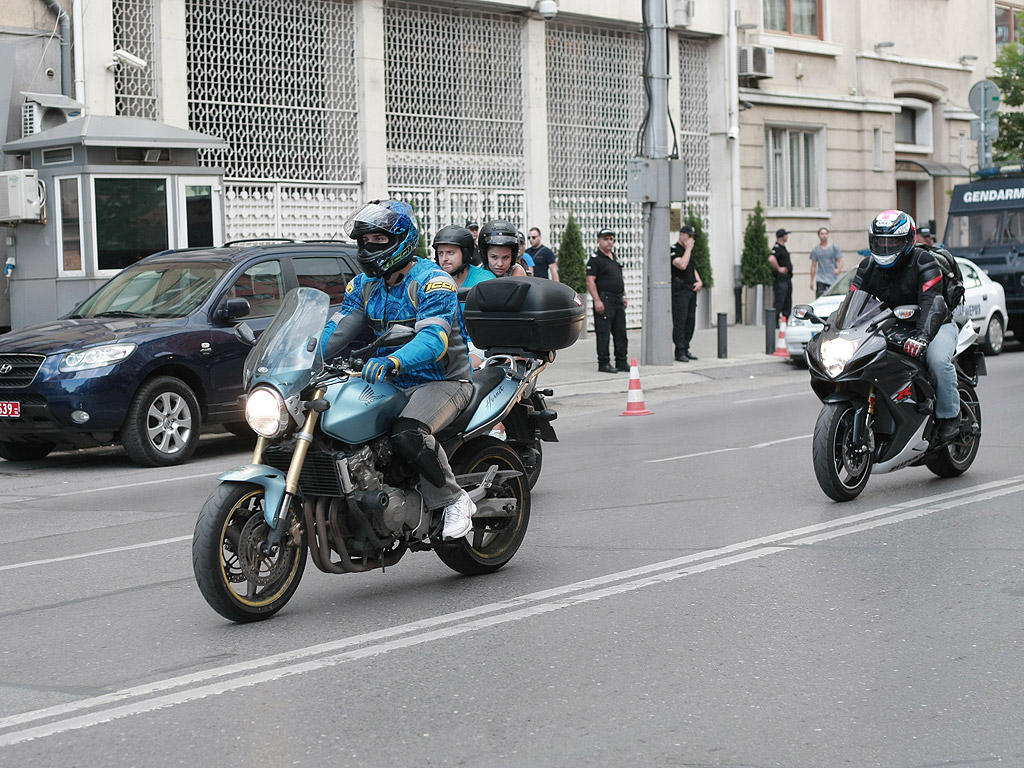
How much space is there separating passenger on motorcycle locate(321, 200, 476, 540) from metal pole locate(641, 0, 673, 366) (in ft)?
43.9

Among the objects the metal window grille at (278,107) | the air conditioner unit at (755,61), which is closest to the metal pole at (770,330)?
the metal window grille at (278,107)

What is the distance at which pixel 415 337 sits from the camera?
21.3 feet

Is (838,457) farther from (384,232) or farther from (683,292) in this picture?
(683,292)

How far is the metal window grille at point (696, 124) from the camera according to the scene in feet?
92.2

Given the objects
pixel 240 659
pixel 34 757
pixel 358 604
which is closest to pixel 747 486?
pixel 358 604

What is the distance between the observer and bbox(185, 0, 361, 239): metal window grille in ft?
65.5

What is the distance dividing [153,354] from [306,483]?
242 inches

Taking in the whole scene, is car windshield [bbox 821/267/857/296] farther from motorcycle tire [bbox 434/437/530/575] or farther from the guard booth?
motorcycle tire [bbox 434/437/530/575]

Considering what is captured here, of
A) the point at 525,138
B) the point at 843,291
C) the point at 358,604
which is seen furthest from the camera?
the point at 525,138

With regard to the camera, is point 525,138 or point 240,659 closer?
point 240,659

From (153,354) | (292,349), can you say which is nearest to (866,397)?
(292,349)

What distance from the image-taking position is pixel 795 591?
261 inches

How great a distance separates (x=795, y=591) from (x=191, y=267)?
26.1 ft

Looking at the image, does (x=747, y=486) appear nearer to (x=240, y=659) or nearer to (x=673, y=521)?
(x=673, y=521)
